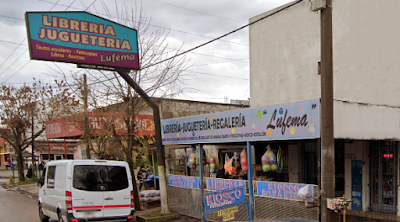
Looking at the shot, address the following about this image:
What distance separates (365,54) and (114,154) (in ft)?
32.9

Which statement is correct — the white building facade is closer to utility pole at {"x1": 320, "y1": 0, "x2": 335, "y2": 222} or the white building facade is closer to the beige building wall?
the beige building wall

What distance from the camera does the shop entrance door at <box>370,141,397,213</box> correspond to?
10391mm

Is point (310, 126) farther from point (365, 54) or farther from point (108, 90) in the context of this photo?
point (108, 90)

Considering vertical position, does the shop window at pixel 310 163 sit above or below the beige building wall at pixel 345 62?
below

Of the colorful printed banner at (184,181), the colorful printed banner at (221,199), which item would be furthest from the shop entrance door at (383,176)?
the colorful printed banner at (184,181)

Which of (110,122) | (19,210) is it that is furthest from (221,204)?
(19,210)

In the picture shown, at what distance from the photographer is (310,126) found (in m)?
7.75

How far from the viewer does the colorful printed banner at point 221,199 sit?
8.88 meters

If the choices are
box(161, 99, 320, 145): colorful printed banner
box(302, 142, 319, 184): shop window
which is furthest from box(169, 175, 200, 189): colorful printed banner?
box(302, 142, 319, 184): shop window

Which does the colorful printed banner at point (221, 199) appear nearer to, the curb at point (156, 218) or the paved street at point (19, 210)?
the paved street at point (19, 210)

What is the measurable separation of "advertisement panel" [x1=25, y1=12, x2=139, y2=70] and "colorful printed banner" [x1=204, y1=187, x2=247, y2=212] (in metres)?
4.91

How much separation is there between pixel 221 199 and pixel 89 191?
11.3 ft

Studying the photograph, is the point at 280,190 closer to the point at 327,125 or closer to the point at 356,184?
the point at 327,125

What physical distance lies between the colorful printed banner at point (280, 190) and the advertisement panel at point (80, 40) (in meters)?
5.51
